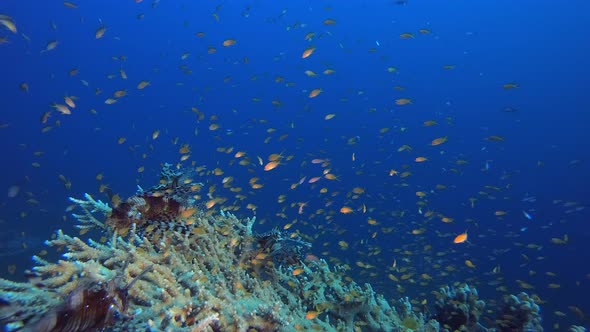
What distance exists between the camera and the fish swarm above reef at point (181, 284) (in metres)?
2.43

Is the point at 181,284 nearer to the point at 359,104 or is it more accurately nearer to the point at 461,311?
the point at 461,311

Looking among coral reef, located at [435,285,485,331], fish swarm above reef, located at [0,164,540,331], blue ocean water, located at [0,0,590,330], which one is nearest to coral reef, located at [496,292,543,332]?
fish swarm above reef, located at [0,164,540,331]

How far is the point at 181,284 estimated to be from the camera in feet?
12.4

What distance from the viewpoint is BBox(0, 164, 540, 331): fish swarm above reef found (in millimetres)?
2434

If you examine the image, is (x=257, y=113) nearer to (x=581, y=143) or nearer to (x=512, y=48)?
(x=512, y=48)

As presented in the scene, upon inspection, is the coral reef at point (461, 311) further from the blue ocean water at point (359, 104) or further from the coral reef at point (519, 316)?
the blue ocean water at point (359, 104)

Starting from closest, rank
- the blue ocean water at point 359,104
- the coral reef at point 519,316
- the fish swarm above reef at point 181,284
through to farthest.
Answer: the fish swarm above reef at point 181,284
the coral reef at point 519,316
the blue ocean water at point 359,104

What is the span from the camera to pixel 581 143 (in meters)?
67.2

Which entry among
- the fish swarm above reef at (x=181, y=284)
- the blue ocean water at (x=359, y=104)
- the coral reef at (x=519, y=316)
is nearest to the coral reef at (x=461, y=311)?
the fish swarm above reef at (x=181, y=284)

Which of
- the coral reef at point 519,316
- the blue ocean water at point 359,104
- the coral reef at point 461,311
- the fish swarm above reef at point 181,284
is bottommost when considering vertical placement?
the blue ocean water at point 359,104

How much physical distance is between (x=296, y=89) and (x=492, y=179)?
51994 mm

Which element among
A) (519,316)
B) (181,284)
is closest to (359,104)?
(519,316)

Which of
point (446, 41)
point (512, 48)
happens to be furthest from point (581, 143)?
point (446, 41)

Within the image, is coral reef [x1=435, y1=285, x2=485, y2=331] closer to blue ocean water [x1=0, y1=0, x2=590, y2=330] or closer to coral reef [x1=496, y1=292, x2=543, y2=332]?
coral reef [x1=496, y1=292, x2=543, y2=332]
